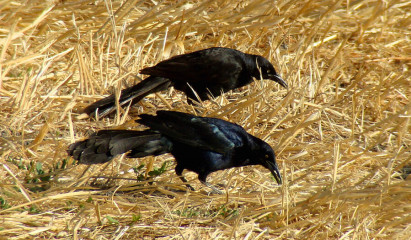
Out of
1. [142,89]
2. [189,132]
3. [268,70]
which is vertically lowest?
[268,70]

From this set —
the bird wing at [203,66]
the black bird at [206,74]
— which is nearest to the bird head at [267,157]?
the black bird at [206,74]

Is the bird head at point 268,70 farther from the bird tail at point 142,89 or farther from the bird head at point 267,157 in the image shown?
the bird head at point 267,157

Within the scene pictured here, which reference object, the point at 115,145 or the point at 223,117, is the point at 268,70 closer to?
the point at 223,117

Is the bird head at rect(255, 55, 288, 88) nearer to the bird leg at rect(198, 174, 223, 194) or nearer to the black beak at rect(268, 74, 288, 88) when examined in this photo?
the black beak at rect(268, 74, 288, 88)

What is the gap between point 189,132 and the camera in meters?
4.84

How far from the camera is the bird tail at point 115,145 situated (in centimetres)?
417

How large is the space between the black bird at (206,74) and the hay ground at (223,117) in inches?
8.6

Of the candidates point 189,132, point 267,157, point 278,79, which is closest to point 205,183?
point 189,132

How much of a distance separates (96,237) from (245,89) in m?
4.02

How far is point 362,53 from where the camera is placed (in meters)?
7.68

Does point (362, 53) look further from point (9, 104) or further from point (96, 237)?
point (96, 237)

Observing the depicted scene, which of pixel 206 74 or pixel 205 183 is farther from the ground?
pixel 206 74

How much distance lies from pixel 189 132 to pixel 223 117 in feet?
3.90

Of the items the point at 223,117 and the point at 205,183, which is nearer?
the point at 205,183
